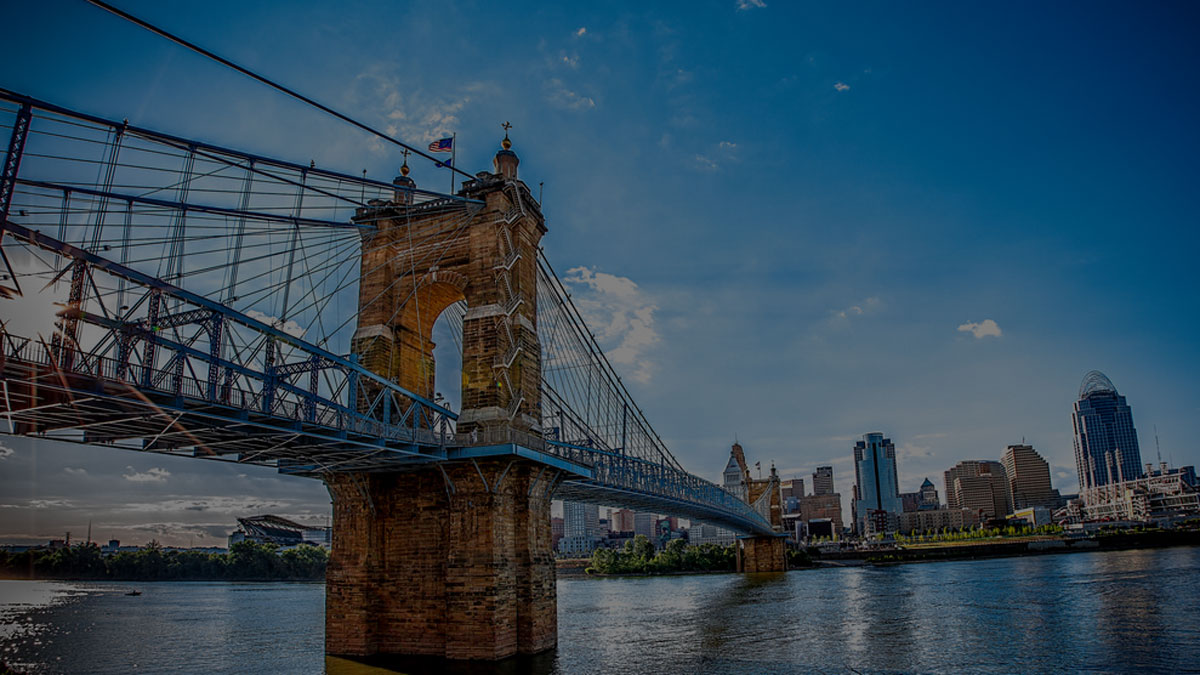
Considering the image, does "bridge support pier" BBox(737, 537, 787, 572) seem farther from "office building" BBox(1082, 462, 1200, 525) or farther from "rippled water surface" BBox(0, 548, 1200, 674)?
"office building" BBox(1082, 462, 1200, 525)

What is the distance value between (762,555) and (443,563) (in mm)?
82953

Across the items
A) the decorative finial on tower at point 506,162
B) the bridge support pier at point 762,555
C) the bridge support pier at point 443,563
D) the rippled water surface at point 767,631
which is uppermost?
the decorative finial on tower at point 506,162

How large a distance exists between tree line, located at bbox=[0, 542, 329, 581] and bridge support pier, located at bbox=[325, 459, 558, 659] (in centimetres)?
9131

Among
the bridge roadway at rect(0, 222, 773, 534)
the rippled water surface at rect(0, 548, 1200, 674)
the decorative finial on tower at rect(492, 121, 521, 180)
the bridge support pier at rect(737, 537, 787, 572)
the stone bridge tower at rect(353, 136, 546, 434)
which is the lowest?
the bridge support pier at rect(737, 537, 787, 572)

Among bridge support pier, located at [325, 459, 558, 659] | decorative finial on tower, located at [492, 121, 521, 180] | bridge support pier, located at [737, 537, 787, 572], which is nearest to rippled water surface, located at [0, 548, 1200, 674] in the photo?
bridge support pier, located at [325, 459, 558, 659]

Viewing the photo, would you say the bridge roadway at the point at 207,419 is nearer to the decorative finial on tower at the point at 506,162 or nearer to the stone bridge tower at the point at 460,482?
the stone bridge tower at the point at 460,482

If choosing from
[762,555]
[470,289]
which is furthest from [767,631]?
[762,555]

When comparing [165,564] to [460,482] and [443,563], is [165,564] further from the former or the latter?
[460,482]

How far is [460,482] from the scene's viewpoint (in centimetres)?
2777

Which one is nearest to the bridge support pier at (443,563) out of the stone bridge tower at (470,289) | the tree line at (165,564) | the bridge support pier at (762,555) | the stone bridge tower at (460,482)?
the stone bridge tower at (460,482)

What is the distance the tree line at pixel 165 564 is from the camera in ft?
369

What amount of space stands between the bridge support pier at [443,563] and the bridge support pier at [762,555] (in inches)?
3119

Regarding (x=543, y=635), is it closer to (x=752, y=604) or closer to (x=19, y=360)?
(x=19, y=360)

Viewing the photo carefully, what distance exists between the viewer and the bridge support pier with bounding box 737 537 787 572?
337ft
